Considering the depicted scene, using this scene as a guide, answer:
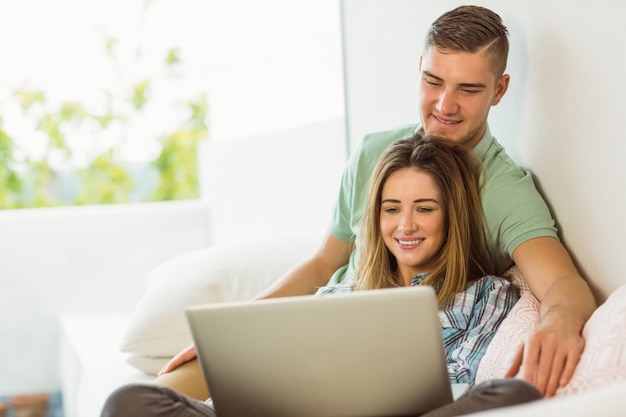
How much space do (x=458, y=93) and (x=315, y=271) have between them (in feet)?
1.88

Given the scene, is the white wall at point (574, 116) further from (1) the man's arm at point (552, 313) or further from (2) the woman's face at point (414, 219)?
(2) the woman's face at point (414, 219)

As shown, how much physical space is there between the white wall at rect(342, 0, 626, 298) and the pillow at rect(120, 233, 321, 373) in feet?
2.40

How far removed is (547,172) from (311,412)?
0.73 m

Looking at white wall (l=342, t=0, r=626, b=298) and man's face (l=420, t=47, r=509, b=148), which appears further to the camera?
man's face (l=420, t=47, r=509, b=148)

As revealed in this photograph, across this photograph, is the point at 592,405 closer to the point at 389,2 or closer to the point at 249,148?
the point at 389,2

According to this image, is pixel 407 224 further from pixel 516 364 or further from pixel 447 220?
pixel 516 364

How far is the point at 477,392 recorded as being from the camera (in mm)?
1188

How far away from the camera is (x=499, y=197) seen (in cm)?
168

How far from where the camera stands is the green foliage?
527 cm

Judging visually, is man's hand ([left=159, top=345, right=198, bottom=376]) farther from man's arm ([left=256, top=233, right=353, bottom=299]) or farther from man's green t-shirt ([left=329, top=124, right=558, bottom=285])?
man's green t-shirt ([left=329, top=124, right=558, bottom=285])

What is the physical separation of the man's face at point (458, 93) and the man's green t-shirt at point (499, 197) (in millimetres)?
53

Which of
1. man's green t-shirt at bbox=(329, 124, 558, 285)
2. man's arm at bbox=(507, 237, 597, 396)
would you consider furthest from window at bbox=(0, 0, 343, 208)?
man's arm at bbox=(507, 237, 597, 396)

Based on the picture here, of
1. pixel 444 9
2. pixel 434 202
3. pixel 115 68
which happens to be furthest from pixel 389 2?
pixel 115 68

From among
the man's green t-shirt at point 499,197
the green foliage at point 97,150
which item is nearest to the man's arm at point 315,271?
the man's green t-shirt at point 499,197
